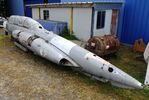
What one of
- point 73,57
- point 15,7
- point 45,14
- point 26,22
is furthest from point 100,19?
point 15,7

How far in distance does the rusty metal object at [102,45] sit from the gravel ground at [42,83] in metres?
1.95

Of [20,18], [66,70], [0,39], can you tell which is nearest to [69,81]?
[66,70]

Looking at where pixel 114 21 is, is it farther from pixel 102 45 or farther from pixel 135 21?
pixel 102 45

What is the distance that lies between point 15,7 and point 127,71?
2015 centimetres

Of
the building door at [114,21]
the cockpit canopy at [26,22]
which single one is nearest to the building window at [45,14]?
the cockpit canopy at [26,22]

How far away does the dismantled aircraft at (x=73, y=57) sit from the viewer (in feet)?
19.5

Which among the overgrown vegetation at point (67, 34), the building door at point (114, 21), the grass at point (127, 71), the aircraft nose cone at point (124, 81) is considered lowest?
the grass at point (127, 71)

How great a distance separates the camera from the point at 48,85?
6.46m

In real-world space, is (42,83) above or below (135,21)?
below

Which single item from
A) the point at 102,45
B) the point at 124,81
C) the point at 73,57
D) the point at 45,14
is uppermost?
the point at 45,14

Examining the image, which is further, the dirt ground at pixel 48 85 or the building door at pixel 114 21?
the building door at pixel 114 21

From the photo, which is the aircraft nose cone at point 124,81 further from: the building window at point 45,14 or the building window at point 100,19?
the building window at point 45,14

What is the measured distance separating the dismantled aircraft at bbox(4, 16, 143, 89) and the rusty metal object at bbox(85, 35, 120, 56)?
69.8 inches

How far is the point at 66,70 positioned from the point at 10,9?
2070cm
